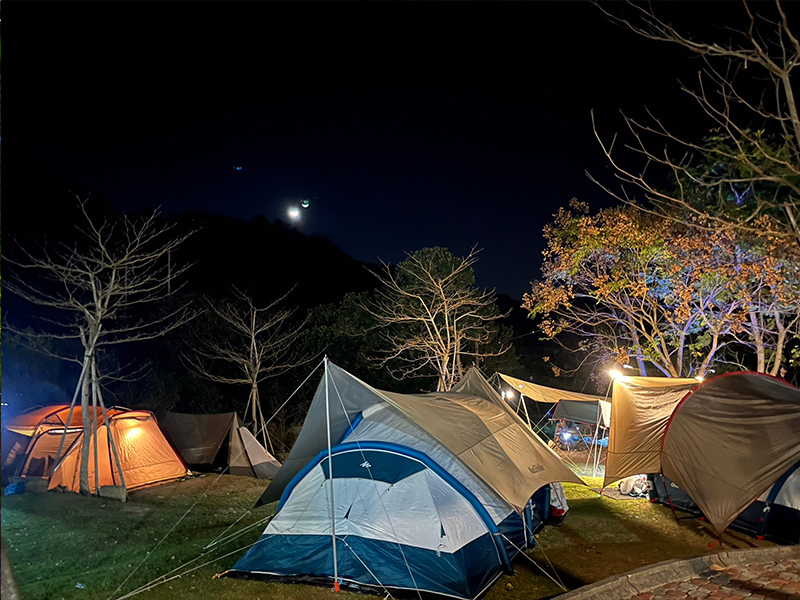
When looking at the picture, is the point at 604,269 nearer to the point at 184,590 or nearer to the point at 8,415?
the point at 184,590

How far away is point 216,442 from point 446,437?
9.80m

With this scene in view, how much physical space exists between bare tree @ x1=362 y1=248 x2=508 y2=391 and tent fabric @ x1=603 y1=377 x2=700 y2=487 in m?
5.01

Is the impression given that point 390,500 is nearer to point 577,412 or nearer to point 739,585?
point 739,585

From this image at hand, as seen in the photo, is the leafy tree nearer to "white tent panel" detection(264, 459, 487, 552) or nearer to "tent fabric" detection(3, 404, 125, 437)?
"white tent panel" detection(264, 459, 487, 552)

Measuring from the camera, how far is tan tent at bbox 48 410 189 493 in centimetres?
1134

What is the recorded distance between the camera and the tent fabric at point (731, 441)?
25.8ft

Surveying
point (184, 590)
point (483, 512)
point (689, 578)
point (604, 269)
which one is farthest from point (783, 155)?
point (184, 590)

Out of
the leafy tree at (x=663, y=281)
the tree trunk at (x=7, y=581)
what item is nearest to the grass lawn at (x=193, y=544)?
the tree trunk at (x=7, y=581)

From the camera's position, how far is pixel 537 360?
1307 inches

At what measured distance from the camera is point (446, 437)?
6.57 metres

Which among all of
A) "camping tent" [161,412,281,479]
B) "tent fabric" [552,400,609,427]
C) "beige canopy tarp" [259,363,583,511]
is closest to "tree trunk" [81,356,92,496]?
"camping tent" [161,412,281,479]

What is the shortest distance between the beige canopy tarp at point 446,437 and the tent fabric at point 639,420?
9.59 feet

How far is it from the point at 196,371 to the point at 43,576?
53.9ft

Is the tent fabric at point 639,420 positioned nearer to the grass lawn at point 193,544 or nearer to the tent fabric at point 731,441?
the tent fabric at point 731,441
